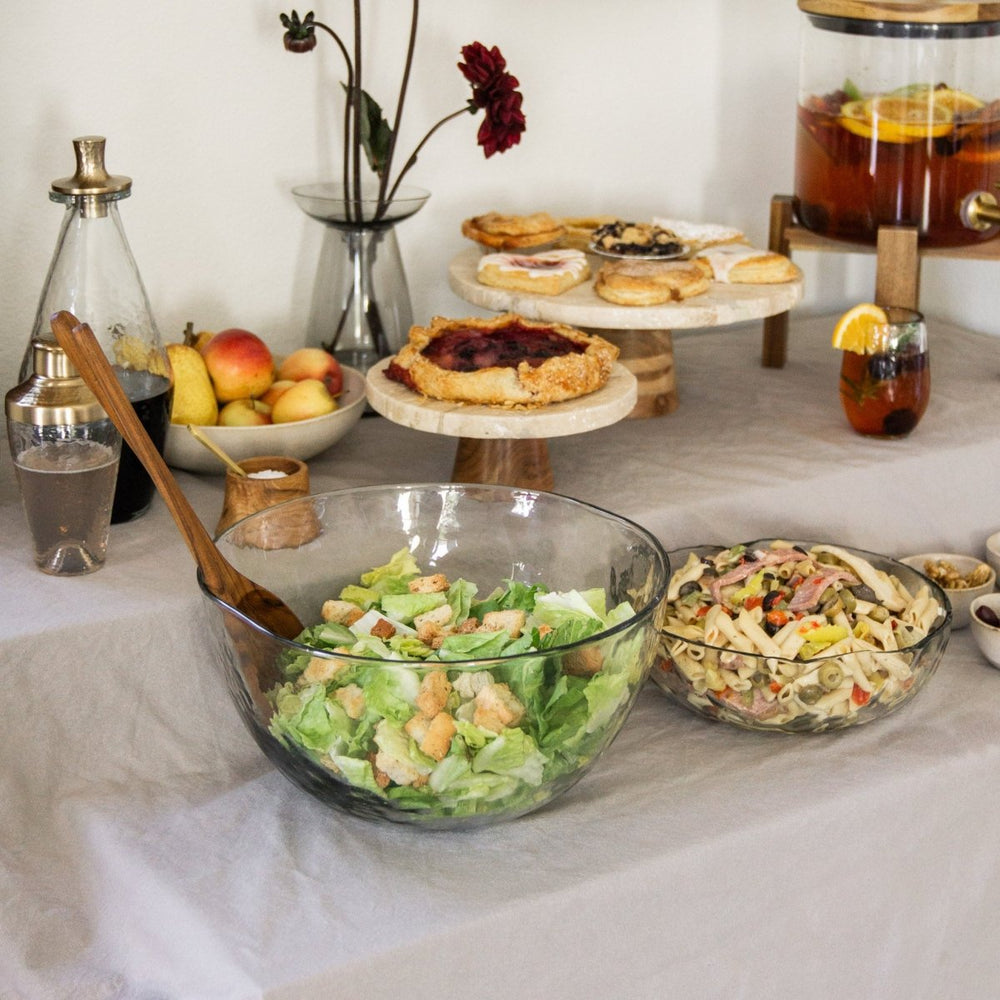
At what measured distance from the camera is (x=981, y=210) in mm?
1325

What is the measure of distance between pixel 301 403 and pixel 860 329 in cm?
53

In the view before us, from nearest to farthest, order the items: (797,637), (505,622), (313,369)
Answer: (505,622)
(797,637)
(313,369)

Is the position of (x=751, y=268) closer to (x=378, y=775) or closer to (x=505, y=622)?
(x=505, y=622)

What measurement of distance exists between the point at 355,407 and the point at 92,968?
Answer: 0.55m

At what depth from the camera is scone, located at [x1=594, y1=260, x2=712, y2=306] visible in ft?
4.05

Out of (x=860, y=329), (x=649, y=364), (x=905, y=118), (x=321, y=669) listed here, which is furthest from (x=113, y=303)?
(x=905, y=118)

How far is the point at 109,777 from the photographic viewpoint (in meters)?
0.97

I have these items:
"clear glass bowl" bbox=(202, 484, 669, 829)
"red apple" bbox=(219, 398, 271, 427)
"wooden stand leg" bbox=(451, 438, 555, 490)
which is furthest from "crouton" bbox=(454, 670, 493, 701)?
"red apple" bbox=(219, 398, 271, 427)

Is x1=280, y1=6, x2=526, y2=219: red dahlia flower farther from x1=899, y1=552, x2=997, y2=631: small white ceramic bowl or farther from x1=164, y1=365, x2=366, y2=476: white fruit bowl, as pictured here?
x1=899, y1=552, x2=997, y2=631: small white ceramic bowl

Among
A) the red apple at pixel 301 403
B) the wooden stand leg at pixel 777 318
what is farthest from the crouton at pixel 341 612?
the wooden stand leg at pixel 777 318

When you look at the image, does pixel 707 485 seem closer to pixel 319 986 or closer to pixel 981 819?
pixel 981 819

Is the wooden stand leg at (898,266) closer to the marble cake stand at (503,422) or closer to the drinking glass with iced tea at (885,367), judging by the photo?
the drinking glass with iced tea at (885,367)

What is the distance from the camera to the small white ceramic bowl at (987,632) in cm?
115

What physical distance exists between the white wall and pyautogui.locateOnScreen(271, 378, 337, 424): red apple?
10.7 inches
